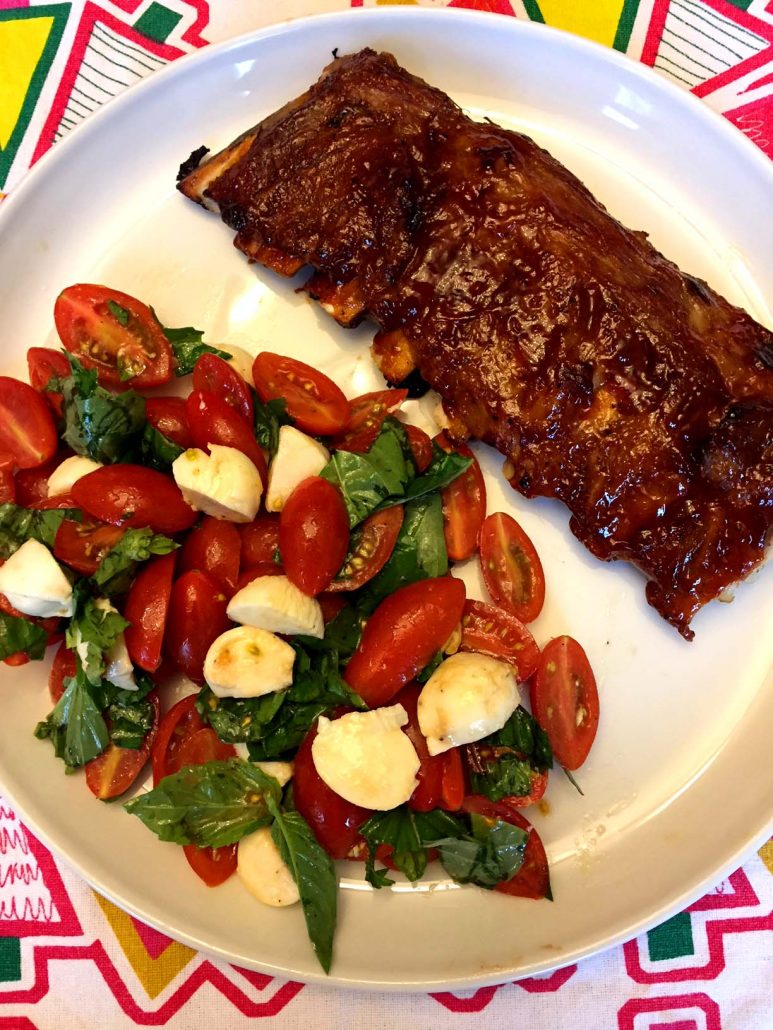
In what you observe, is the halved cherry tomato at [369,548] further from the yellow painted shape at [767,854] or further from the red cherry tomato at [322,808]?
the yellow painted shape at [767,854]

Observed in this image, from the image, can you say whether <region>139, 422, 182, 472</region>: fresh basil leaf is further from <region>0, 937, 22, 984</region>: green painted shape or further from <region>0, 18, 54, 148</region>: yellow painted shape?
<region>0, 937, 22, 984</region>: green painted shape

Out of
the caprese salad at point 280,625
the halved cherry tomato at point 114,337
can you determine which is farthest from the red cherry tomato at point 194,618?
the halved cherry tomato at point 114,337

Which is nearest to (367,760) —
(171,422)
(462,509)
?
(462,509)

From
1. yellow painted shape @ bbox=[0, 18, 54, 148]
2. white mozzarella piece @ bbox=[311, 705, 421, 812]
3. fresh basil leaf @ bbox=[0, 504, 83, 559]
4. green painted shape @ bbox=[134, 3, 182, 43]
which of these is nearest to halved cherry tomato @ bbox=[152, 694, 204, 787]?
white mozzarella piece @ bbox=[311, 705, 421, 812]

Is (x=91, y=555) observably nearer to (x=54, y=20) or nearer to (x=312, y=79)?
(x=312, y=79)

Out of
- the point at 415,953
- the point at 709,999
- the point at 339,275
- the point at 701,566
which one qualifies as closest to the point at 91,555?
the point at 339,275

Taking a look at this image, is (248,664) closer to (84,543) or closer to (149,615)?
(149,615)
